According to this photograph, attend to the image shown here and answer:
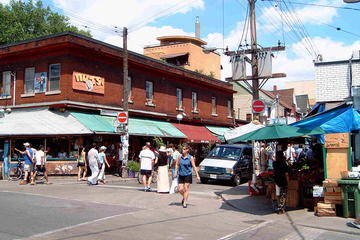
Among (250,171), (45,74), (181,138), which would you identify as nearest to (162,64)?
(181,138)

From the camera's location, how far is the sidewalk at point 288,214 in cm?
888

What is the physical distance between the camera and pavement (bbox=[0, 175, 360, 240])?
7.73 metres

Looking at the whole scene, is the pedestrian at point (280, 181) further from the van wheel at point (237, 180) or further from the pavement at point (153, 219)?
the van wheel at point (237, 180)

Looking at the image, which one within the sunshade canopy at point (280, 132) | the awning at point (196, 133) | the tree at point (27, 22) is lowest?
the sunshade canopy at point (280, 132)

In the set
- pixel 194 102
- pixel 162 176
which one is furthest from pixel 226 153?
pixel 194 102

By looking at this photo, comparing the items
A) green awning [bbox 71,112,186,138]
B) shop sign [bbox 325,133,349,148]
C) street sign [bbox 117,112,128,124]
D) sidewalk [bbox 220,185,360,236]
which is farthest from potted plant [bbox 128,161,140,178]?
shop sign [bbox 325,133,349,148]

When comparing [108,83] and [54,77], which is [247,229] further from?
[108,83]

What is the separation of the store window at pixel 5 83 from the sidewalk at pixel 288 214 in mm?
16421

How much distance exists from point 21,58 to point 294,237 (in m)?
20.6

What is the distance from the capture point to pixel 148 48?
57562 millimetres

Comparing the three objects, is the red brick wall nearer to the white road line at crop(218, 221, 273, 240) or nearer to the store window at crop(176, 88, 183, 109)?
the store window at crop(176, 88, 183, 109)

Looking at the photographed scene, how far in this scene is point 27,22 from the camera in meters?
42.7

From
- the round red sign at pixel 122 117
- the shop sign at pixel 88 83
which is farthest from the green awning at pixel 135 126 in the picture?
the shop sign at pixel 88 83

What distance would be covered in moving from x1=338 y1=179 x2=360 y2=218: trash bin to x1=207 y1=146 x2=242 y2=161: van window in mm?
8811
